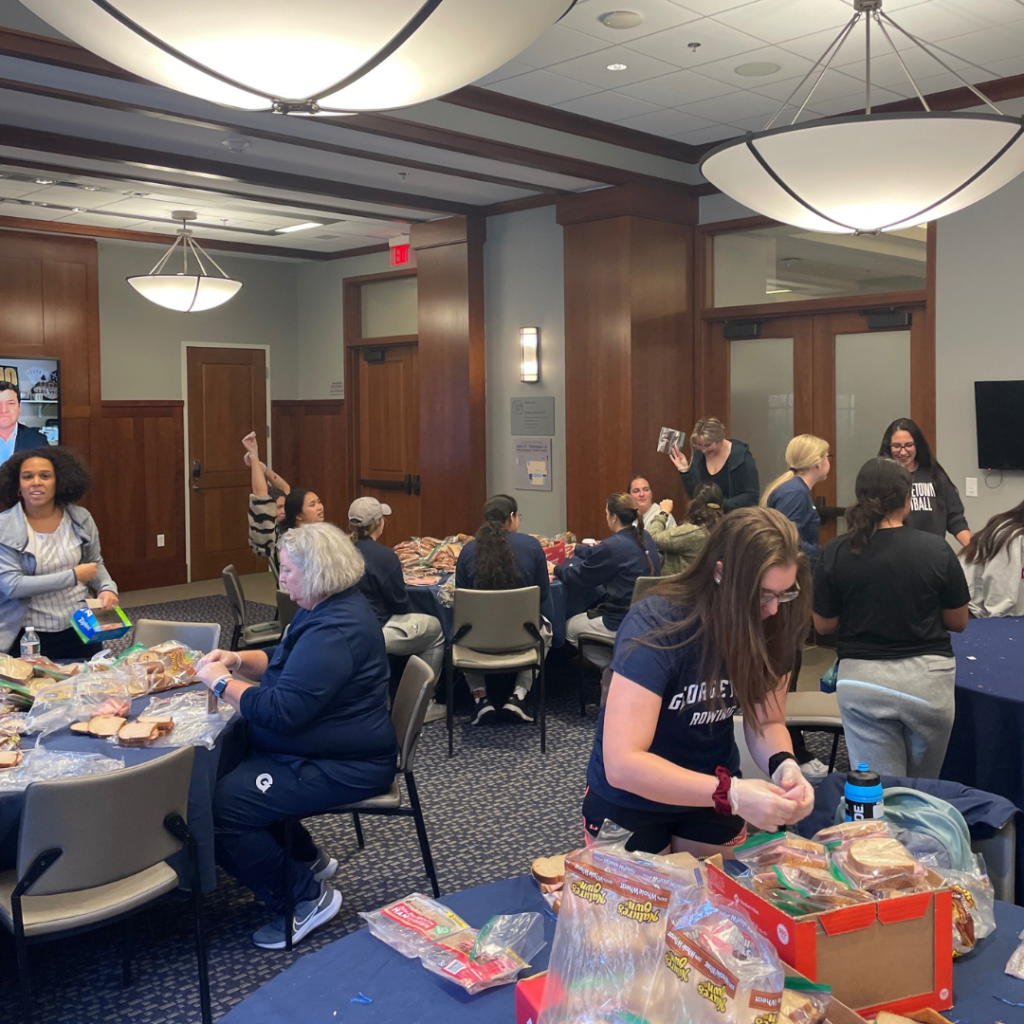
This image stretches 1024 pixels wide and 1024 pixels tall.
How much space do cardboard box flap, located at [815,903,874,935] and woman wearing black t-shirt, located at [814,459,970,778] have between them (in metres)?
1.82

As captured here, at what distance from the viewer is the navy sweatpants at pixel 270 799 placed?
10.3 ft

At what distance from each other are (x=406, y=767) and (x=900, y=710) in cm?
160

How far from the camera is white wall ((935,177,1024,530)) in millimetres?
5918

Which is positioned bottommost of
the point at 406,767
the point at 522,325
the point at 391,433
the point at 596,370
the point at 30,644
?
the point at 406,767

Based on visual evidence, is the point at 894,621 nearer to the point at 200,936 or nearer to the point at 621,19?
the point at 200,936

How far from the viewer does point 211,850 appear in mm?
3041

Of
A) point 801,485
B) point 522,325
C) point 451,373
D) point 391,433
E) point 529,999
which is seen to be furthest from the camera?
point 391,433

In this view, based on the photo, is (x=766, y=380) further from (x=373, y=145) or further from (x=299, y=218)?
(x=299, y=218)

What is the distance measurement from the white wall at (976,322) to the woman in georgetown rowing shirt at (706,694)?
446 centimetres

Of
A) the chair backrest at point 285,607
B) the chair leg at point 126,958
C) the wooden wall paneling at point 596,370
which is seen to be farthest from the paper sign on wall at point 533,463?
the chair leg at point 126,958

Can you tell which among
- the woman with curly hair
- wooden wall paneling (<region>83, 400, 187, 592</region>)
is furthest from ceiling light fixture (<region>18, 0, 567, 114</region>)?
wooden wall paneling (<region>83, 400, 187, 592</region>)

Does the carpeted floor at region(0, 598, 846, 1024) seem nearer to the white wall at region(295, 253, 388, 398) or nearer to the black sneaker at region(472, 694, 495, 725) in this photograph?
the black sneaker at region(472, 694, 495, 725)

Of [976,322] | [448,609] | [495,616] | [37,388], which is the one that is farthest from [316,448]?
[976,322]

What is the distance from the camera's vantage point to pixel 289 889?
3189 millimetres
